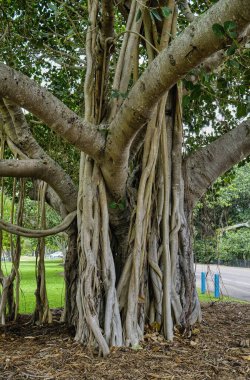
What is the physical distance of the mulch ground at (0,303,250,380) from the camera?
2312mm

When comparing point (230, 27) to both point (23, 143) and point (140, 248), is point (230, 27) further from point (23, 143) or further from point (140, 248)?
point (23, 143)

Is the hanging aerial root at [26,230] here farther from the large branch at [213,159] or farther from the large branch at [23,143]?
the large branch at [213,159]

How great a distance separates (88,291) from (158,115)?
1.41 metres

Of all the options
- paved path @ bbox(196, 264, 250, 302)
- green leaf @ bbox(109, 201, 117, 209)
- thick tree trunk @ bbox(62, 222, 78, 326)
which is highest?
green leaf @ bbox(109, 201, 117, 209)

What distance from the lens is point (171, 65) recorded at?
2.02 m

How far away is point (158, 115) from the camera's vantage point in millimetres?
3158

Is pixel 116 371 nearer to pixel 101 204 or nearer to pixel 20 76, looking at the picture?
pixel 101 204

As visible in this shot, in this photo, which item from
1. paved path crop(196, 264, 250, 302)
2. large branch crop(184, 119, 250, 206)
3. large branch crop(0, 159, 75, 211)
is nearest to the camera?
large branch crop(0, 159, 75, 211)

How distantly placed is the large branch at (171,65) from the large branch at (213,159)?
1.05m

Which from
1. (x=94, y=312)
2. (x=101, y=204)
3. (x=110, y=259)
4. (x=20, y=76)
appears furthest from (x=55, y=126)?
(x=94, y=312)

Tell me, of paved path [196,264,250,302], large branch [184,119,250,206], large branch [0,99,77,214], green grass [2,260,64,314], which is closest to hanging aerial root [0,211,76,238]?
large branch [0,99,77,214]

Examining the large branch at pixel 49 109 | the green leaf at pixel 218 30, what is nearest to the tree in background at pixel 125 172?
the large branch at pixel 49 109

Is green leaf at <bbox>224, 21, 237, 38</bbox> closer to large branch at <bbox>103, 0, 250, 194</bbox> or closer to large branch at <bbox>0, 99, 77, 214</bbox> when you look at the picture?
large branch at <bbox>103, 0, 250, 194</bbox>

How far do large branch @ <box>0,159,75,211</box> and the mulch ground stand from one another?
1109 millimetres
